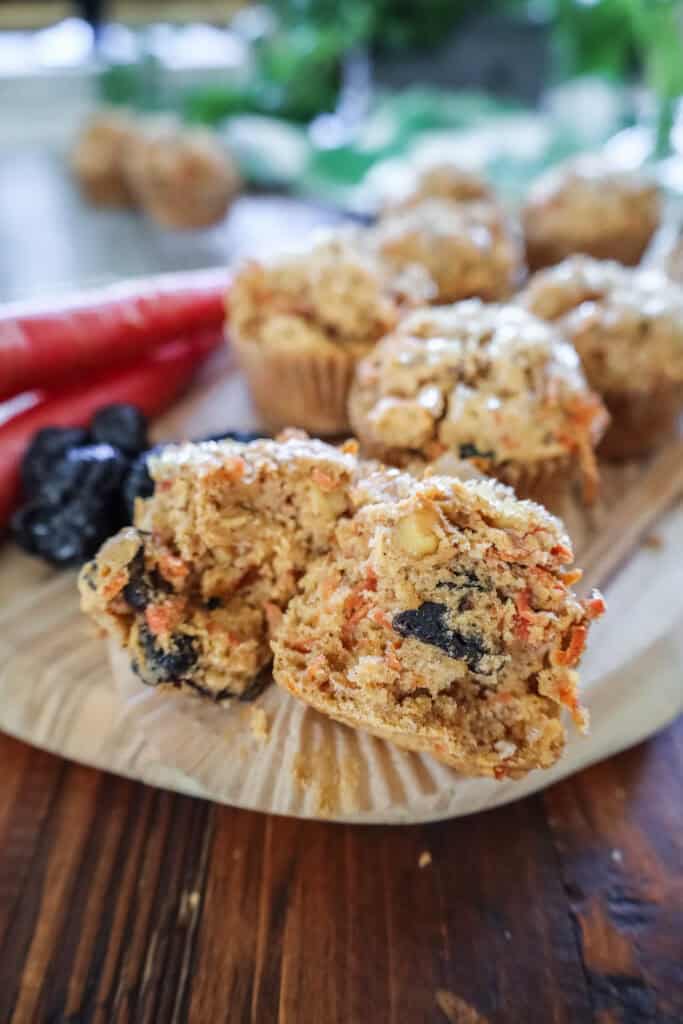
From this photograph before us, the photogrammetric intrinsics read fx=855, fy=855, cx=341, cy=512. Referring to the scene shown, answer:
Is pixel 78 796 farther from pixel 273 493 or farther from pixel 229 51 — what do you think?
pixel 229 51

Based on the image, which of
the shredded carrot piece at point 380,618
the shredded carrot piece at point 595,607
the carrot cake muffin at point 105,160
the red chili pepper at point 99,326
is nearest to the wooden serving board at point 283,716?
the shredded carrot piece at point 380,618

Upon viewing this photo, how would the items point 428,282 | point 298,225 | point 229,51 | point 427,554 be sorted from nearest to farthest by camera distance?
point 427,554
point 428,282
point 298,225
point 229,51

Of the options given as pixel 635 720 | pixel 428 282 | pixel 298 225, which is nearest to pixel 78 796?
pixel 635 720

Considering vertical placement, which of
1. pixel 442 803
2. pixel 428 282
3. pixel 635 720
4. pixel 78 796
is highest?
pixel 428 282

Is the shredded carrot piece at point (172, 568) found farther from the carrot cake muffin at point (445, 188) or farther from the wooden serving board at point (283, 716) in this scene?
the carrot cake muffin at point (445, 188)

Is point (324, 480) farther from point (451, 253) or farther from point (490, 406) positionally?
point (451, 253)

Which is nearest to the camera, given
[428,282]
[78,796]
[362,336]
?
[78,796]

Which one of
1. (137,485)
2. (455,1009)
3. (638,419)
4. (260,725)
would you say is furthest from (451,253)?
(455,1009)

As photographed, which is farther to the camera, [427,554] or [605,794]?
[605,794]
